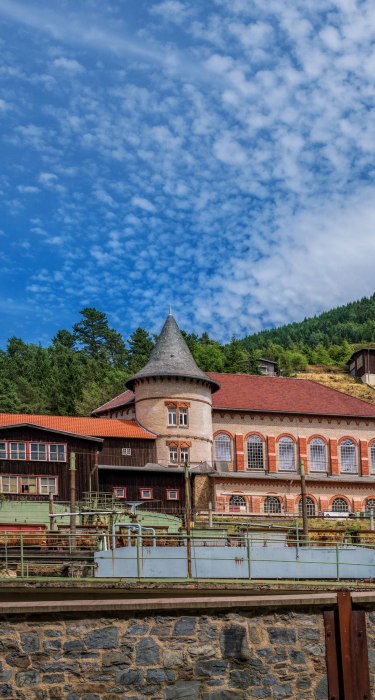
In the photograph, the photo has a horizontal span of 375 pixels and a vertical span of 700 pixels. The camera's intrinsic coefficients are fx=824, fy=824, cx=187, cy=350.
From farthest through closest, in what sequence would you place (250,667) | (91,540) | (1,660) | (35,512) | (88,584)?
(35,512), (91,540), (88,584), (250,667), (1,660)

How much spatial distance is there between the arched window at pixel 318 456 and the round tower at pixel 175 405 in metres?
8.10

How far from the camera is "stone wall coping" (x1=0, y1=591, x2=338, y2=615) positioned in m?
7.67

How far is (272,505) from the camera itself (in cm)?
5134

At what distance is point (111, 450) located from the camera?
45.6 m

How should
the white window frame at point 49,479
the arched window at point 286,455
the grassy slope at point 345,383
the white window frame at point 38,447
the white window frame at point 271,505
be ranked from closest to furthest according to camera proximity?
the white window frame at point 49,479
the white window frame at point 38,447
the white window frame at point 271,505
the arched window at point 286,455
the grassy slope at point 345,383

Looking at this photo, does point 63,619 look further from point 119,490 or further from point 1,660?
point 119,490

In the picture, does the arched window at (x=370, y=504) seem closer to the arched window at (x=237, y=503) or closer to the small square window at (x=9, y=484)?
the arched window at (x=237, y=503)

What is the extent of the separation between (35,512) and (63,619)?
2730 centimetres

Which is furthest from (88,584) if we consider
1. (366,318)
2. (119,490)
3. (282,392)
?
(366,318)

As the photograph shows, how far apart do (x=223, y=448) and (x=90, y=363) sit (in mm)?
45127

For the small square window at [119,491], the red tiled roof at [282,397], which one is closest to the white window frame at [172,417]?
the red tiled roof at [282,397]

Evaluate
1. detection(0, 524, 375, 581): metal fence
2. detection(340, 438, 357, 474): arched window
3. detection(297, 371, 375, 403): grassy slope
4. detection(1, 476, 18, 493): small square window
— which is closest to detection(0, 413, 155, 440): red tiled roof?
detection(1, 476, 18, 493): small square window

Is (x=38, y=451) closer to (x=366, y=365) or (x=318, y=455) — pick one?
(x=318, y=455)

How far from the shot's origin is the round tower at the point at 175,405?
161 feet
